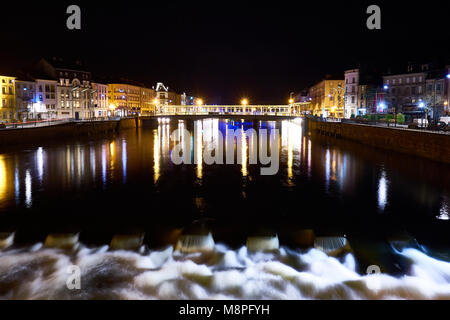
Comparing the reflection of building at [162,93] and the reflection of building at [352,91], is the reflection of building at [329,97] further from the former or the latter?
the reflection of building at [162,93]

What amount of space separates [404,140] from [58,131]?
153ft

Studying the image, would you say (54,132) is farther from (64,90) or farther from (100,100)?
(100,100)

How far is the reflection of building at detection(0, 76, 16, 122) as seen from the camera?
68.1 meters

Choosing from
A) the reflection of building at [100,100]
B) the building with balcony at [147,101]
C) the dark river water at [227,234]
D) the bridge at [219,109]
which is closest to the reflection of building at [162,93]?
the bridge at [219,109]

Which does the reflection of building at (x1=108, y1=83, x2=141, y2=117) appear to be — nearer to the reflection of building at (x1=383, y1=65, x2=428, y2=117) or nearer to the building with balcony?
the building with balcony

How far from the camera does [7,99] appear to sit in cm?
6888

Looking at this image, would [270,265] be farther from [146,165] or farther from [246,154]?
[246,154]

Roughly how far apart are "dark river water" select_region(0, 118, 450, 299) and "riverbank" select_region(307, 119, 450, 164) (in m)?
1.59

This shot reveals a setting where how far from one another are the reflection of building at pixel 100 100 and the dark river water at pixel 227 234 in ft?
253

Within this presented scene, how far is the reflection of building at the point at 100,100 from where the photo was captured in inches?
4070

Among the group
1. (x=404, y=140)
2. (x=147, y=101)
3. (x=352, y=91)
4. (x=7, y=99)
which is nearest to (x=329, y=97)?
(x=352, y=91)

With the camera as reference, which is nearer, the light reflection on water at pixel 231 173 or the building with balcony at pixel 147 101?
the light reflection on water at pixel 231 173

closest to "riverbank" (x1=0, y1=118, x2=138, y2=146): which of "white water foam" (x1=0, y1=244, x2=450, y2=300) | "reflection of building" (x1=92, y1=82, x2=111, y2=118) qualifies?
"reflection of building" (x1=92, y1=82, x2=111, y2=118)
